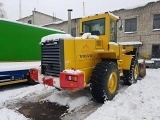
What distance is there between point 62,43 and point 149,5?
1490cm

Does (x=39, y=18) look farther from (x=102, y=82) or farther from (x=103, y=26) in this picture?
(x=102, y=82)

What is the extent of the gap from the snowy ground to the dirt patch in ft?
0.71

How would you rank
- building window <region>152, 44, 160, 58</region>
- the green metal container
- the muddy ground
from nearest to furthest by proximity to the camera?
the muddy ground, the green metal container, building window <region>152, 44, 160, 58</region>

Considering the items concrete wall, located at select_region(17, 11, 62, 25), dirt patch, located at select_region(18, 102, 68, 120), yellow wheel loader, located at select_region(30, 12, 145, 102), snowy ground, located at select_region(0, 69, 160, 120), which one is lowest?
dirt patch, located at select_region(18, 102, 68, 120)

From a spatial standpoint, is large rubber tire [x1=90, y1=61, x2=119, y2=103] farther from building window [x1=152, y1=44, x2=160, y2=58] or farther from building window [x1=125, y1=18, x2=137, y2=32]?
building window [x1=125, y1=18, x2=137, y2=32]

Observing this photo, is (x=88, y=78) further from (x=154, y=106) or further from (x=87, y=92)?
(x=154, y=106)

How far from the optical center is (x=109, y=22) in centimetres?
600

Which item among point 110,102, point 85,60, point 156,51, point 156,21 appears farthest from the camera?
point 156,21

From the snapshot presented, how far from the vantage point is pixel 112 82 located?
18.9 ft

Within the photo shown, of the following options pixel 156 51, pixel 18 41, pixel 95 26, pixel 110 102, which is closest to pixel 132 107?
pixel 110 102

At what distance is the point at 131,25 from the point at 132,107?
14.8m

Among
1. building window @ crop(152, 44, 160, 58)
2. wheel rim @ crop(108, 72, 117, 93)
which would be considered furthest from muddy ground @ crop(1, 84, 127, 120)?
building window @ crop(152, 44, 160, 58)

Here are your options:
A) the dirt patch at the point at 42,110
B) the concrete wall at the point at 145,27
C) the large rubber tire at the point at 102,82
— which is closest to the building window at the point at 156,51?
the concrete wall at the point at 145,27

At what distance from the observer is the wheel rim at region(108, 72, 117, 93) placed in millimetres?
5601
